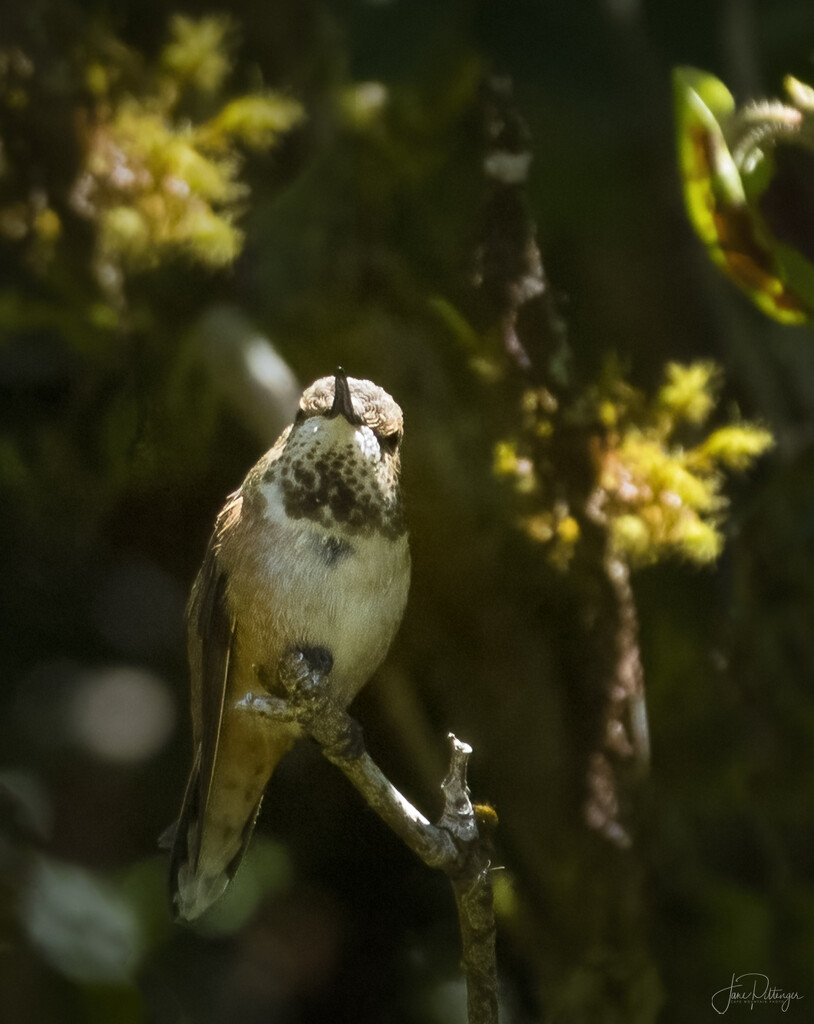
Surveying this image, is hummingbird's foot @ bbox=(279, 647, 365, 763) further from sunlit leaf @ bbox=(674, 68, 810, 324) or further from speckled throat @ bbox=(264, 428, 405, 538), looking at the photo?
sunlit leaf @ bbox=(674, 68, 810, 324)

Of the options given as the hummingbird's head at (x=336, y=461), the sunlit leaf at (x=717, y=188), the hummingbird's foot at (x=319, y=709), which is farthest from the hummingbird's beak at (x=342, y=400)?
the sunlit leaf at (x=717, y=188)

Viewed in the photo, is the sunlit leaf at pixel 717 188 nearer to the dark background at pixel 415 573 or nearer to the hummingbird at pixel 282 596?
the dark background at pixel 415 573

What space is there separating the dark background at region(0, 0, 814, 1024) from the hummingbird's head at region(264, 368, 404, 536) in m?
0.04

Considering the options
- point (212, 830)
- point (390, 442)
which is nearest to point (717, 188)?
point (390, 442)

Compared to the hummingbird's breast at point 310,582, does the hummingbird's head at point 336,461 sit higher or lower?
higher

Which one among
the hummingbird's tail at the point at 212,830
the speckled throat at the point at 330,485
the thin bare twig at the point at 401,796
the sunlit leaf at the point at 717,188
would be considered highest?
the sunlit leaf at the point at 717,188

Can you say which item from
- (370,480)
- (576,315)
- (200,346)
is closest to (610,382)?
(576,315)

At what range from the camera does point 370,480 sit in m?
0.84

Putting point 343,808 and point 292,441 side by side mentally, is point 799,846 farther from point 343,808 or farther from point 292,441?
point 292,441

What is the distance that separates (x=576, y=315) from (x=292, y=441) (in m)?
0.32

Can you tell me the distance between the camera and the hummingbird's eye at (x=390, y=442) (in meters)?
0.85

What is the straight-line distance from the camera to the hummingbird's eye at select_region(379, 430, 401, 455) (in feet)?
2.79

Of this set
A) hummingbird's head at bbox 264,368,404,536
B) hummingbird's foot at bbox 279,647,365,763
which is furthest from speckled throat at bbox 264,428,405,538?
hummingbird's foot at bbox 279,647,365,763

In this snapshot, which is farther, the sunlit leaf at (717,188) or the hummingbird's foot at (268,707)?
the sunlit leaf at (717,188)
